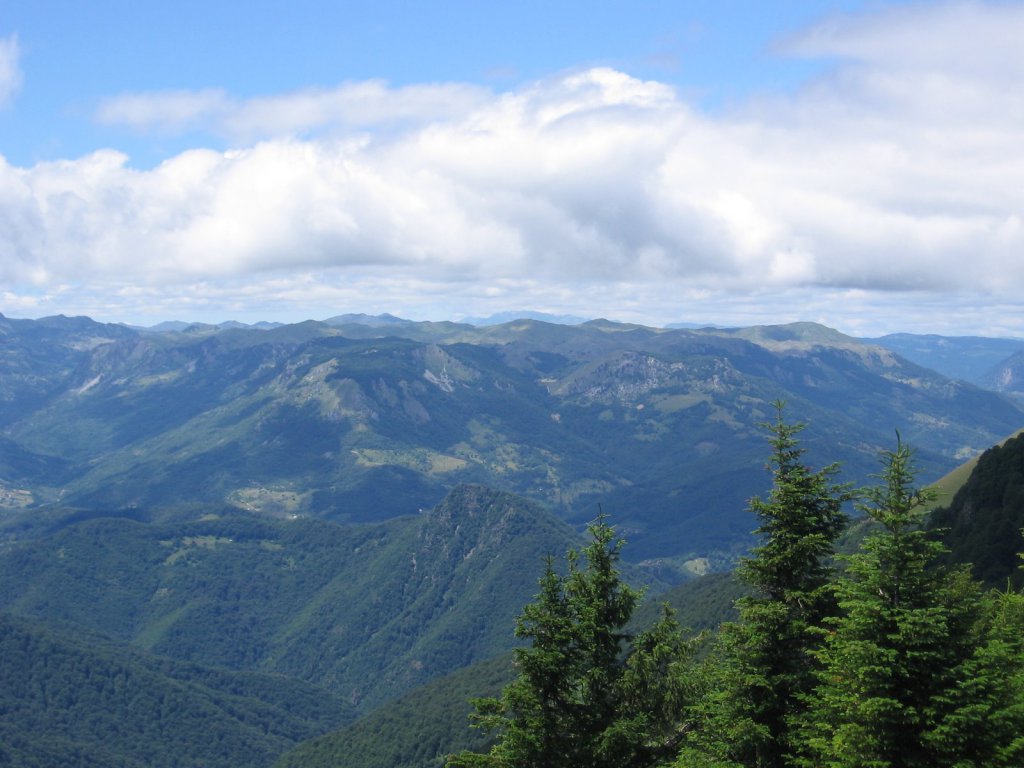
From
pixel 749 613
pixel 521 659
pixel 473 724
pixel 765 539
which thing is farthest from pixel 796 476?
pixel 473 724

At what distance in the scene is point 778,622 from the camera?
144 feet

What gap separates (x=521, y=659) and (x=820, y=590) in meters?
16.4

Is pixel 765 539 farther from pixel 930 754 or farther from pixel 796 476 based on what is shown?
pixel 930 754

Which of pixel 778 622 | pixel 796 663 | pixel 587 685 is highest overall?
pixel 778 622

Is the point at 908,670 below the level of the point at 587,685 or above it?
above

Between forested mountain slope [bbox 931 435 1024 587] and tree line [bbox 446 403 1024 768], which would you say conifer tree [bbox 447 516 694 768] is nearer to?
tree line [bbox 446 403 1024 768]

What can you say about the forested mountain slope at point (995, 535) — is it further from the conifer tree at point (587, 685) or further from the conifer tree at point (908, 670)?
the conifer tree at point (908, 670)

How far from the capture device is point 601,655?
5031 cm

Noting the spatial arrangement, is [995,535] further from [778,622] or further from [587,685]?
[778,622]

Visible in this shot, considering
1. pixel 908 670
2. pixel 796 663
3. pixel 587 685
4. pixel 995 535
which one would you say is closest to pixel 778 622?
pixel 796 663

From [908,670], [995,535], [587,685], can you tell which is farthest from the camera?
[995,535]

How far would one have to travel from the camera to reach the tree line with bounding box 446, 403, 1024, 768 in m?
35.2

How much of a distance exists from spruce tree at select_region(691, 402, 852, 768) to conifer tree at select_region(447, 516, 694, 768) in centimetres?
395

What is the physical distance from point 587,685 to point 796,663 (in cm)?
1209
